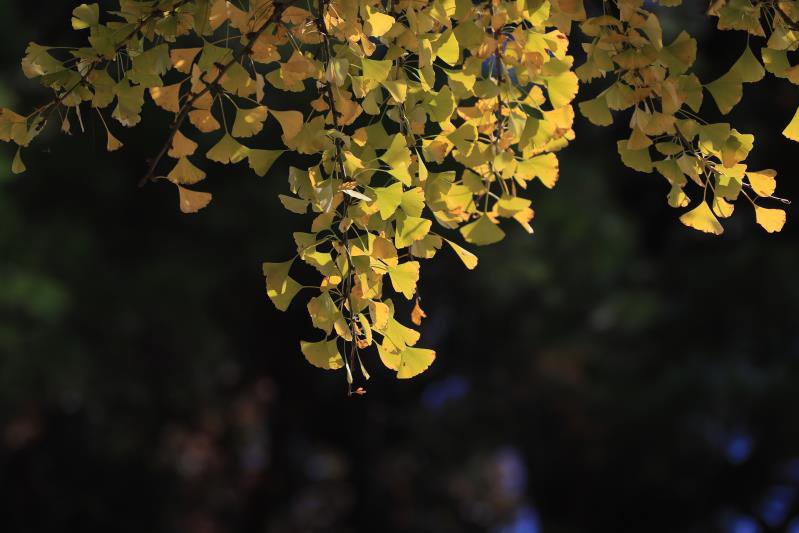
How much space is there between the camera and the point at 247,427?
798 centimetres

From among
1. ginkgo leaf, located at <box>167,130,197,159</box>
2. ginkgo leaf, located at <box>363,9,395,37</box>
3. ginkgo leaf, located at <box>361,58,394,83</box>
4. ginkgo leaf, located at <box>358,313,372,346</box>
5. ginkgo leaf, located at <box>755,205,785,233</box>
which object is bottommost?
ginkgo leaf, located at <box>358,313,372,346</box>

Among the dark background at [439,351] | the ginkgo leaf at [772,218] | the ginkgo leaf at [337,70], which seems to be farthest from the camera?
the dark background at [439,351]

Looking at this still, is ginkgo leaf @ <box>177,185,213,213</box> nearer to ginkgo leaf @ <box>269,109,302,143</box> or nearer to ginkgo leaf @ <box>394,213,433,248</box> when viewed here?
ginkgo leaf @ <box>269,109,302,143</box>

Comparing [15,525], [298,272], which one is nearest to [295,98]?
[298,272]

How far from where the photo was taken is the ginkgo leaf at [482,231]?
1.12 meters

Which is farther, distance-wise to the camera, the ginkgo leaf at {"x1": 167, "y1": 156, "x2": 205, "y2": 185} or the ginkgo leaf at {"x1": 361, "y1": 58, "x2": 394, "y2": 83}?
the ginkgo leaf at {"x1": 167, "y1": 156, "x2": 205, "y2": 185}

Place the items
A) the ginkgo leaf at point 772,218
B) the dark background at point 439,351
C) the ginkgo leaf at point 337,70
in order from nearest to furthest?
the ginkgo leaf at point 337,70 → the ginkgo leaf at point 772,218 → the dark background at point 439,351

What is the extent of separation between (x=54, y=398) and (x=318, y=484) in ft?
7.73

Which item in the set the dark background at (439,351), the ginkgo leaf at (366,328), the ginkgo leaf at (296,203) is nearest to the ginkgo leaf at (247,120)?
the ginkgo leaf at (296,203)

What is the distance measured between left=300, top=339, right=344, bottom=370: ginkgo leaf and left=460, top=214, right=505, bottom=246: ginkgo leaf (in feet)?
0.66

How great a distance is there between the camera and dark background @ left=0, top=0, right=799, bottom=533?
16.8 ft

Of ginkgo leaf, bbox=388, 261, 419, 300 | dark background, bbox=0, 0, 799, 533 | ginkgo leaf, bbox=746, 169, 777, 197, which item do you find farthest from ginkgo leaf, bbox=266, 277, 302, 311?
dark background, bbox=0, 0, 799, 533

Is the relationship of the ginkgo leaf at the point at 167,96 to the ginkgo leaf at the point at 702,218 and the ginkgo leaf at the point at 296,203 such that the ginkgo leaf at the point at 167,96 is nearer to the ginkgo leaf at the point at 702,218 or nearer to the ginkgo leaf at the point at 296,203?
the ginkgo leaf at the point at 296,203

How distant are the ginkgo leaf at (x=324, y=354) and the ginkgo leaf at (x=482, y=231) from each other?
A: 0.66 ft
